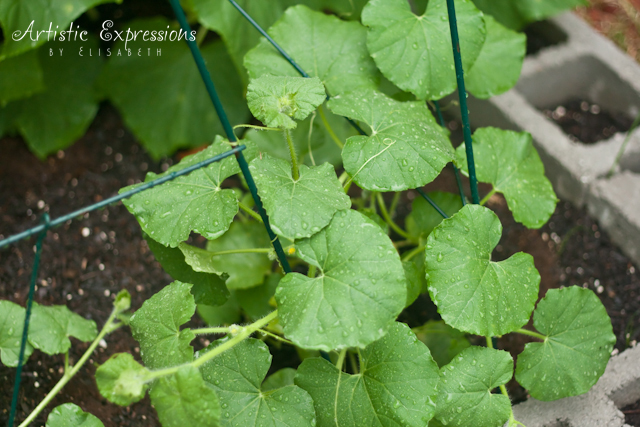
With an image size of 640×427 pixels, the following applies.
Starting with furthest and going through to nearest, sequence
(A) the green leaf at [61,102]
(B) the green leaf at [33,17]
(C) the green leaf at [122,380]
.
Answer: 1. (A) the green leaf at [61,102]
2. (B) the green leaf at [33,17]
3. (C) the green leaf at [122,380]

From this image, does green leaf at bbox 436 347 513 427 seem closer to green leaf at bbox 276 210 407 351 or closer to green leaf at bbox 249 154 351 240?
green leaf at bbox 276 210 407 351

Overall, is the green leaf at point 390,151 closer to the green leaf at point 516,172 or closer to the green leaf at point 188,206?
the green leaf at point 516,172

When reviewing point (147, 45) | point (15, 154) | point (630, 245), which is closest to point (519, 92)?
point (630, 245)

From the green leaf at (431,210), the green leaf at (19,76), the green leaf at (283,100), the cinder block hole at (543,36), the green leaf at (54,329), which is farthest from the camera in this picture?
the cinder block hole at (543,36)

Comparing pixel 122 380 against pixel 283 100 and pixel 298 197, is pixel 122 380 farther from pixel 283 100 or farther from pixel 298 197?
pixel 283 100

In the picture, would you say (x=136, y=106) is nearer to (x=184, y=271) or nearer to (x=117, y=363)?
(x=184, y=271)

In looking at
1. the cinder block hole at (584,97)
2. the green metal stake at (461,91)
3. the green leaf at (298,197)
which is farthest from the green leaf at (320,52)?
the cinder block hole at (584,97)
